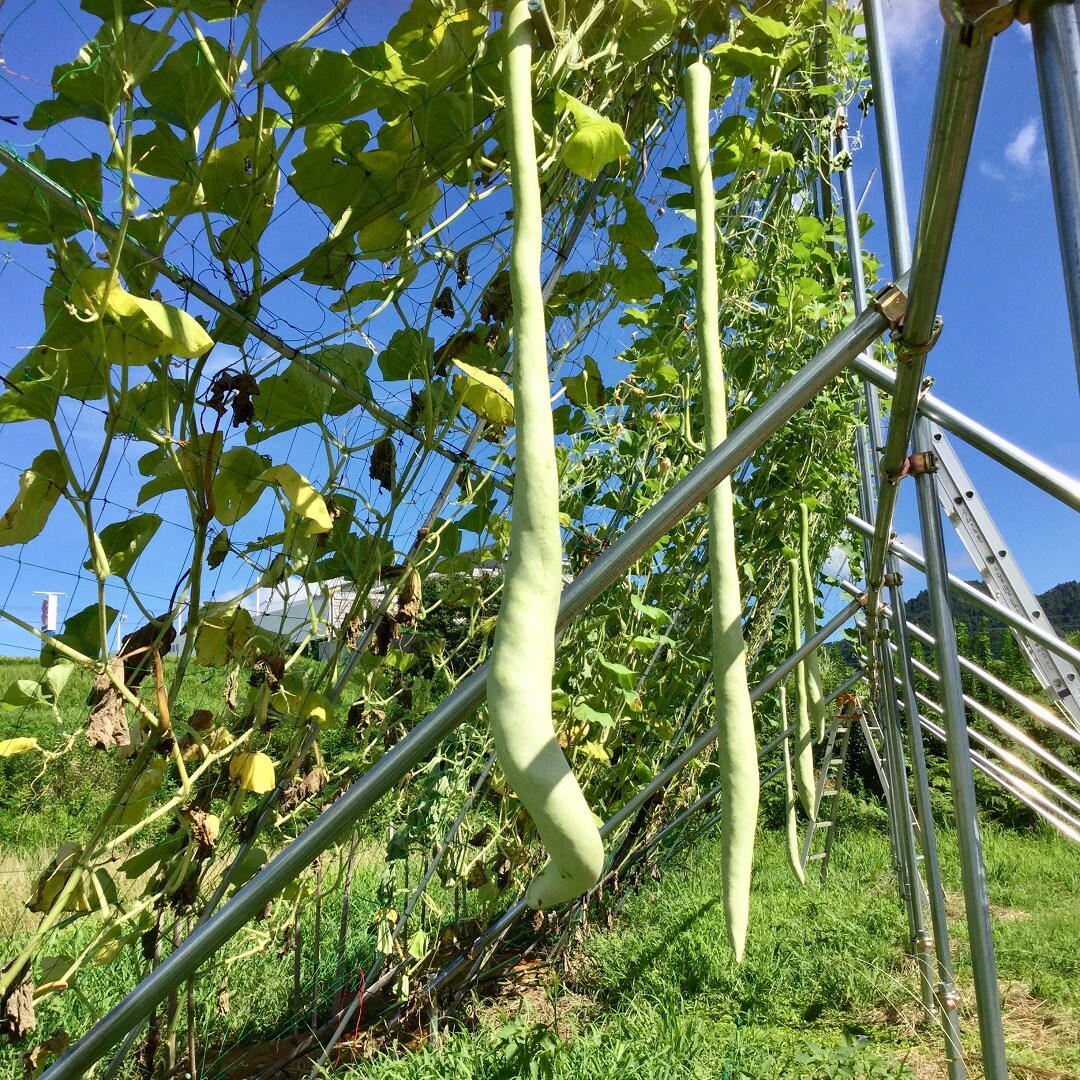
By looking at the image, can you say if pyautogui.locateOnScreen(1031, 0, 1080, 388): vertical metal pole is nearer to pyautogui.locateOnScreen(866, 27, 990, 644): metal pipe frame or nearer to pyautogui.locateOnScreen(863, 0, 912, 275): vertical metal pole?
pyautogui.locateOnScreen(866, 27, 990, 644): metal pipe frame

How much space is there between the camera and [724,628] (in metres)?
0.48

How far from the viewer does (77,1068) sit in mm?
841

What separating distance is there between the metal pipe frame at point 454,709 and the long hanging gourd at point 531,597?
8.8 inches

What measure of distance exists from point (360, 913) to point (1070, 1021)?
2.48m

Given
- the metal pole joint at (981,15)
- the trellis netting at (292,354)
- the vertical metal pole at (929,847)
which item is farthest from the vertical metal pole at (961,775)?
the metal pole joint at (981,15)

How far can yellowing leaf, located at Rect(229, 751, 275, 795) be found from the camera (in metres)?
1.15

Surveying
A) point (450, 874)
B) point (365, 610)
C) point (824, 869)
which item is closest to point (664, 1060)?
point (450, 874)

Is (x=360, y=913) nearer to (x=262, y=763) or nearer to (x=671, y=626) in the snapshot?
(x=671, y=626)

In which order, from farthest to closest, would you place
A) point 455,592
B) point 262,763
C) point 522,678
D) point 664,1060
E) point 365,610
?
point 664,1060
point 455,592
point 365,610
point 262,763
point 522,678

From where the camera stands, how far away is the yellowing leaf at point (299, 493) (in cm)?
104

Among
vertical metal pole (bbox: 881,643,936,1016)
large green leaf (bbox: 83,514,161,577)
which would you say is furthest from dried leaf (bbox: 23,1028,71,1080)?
vertical metal pole (bbox: 881,643,936,1016)

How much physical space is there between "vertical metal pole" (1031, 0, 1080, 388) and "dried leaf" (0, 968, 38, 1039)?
115cm

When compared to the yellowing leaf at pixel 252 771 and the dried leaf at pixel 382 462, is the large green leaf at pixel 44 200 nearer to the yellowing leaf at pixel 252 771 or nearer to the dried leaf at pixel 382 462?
the dried leaf at pixel 382 462

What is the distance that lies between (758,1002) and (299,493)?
267 centimetres
